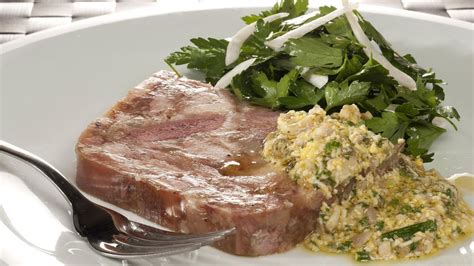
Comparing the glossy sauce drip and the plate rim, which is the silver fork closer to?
the glossy sauce drip

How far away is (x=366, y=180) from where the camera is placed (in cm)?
400

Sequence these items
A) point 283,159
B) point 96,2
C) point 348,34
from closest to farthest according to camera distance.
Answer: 1. point 283,159
2. point 348,34
3. point 96,2

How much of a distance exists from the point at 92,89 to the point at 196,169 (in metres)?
1.45

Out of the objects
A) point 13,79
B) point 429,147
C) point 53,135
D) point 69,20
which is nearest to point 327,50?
point 429,147

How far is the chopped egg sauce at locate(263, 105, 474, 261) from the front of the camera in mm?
3781

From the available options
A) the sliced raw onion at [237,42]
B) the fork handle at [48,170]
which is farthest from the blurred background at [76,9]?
the fork handle at [48,170]

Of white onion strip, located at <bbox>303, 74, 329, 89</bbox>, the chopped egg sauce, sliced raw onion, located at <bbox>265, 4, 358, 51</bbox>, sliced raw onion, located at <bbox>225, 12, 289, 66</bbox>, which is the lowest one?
the chopped egg sauce

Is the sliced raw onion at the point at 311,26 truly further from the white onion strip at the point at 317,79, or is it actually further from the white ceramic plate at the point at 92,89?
the white ceramic plate at the point at 92,89

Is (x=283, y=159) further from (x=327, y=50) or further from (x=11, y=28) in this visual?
(x=11, y=28)

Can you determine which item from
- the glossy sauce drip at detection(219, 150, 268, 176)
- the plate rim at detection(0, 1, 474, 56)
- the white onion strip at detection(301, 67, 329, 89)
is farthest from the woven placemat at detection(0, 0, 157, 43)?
the glossy sauce drip at detection(219, 150, 268, 176)

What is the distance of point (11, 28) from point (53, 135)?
2.22 metres

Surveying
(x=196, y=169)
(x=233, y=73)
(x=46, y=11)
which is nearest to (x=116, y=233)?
(x=196, y=169)

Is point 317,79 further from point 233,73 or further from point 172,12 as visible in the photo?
point 172,12

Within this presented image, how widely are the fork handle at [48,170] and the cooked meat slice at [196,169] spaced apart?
0.14 m
